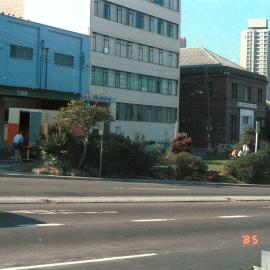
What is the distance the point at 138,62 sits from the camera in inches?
2554

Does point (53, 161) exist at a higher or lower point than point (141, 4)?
lower

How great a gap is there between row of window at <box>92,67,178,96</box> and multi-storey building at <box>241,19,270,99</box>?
51.0m

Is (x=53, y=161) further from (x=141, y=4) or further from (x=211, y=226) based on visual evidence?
(x=141, y=4)

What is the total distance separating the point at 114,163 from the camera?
32.1m

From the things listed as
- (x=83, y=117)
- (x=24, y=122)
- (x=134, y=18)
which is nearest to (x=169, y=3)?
(x=134, y=18)

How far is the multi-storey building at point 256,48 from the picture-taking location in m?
117

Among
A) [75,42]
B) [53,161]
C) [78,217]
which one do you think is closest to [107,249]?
[78,217]

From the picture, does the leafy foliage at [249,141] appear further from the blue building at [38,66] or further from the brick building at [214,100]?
the brick building at [214,100]

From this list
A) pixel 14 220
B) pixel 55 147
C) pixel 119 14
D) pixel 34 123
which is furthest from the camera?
pixel 119 14

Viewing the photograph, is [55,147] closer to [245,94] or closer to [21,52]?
[21,52]

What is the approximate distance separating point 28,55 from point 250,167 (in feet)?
72.6

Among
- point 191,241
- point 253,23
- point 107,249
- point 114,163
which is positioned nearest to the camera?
point 107,249

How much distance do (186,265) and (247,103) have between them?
246 feet
